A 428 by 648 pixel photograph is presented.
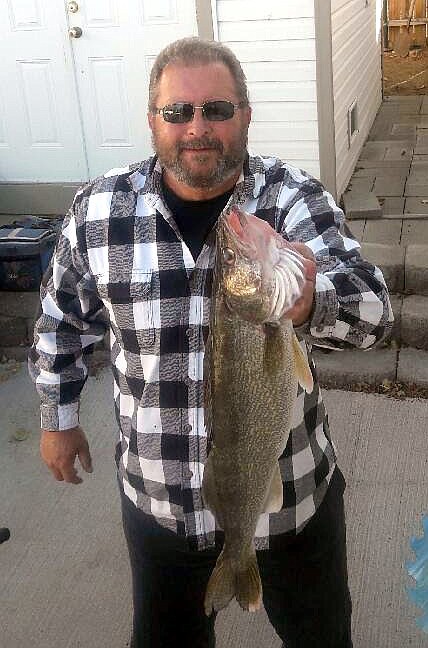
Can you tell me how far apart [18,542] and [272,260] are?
2698 mm

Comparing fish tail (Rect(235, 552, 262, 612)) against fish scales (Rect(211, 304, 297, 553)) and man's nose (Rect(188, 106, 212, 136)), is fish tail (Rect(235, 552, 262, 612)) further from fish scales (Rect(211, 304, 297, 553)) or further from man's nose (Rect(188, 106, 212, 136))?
man's nose (Rect(188, 106, 212, 136))

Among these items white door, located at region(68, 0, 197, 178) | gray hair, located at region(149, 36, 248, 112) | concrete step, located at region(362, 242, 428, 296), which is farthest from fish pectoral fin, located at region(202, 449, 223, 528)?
white door, located at region(68, 0, 197, 178)

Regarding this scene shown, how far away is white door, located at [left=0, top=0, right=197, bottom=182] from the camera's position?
20.4 feet

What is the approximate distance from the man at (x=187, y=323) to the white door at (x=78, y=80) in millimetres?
4427

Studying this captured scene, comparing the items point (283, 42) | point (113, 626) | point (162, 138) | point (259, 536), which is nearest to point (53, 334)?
point (162, 138)

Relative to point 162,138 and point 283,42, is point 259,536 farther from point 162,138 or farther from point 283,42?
point 283,42

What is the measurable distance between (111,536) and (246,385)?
2256 mm

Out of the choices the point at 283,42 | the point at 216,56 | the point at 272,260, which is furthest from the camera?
the point at 283,42

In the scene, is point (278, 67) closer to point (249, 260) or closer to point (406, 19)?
point (249, 260)

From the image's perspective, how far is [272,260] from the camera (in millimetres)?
1563

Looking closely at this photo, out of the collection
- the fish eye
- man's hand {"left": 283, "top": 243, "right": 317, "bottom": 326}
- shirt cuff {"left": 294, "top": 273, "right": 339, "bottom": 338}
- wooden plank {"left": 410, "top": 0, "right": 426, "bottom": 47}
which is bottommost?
wooden plank {"left": 410, "top": 0, "right": 426, "bottom": 47}

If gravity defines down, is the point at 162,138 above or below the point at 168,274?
above

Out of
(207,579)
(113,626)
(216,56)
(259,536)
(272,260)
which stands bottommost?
(113,626)

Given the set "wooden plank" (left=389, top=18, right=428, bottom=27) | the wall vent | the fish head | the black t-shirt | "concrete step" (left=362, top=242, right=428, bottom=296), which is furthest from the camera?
"wooden plank" (left=389, top=18, right=428, bottom=27)
